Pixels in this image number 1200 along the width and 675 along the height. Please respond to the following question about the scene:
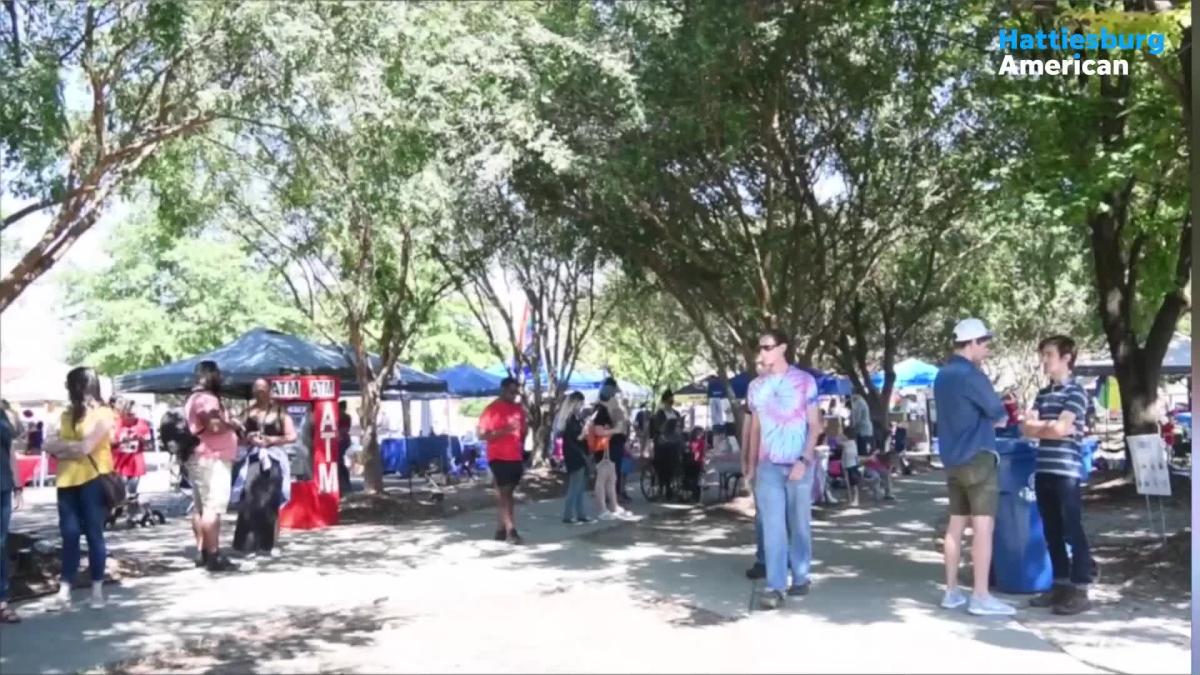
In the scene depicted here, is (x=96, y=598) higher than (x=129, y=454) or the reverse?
the reverse

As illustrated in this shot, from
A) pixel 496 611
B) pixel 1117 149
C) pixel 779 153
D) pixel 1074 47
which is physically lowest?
pixel 496 611

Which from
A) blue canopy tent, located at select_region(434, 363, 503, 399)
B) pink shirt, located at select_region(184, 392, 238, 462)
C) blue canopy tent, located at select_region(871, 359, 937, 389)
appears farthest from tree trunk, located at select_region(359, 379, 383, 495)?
blue canopy tent, located at select_region(871, 359, 937, 389)

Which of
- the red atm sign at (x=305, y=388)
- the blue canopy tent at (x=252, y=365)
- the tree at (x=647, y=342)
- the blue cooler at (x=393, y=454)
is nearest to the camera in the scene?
the red atm sign at (x=305, y=388)

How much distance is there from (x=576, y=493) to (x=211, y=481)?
5317 mm

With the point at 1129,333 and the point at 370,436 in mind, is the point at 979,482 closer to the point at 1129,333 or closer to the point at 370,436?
the point at 1129,333

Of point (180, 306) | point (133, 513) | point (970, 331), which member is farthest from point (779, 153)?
point (180, 306)

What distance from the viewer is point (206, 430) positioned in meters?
9.95

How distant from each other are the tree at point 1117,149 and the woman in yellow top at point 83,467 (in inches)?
274

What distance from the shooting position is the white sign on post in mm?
9289

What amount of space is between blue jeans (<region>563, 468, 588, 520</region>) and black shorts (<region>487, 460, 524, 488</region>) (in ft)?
7.28

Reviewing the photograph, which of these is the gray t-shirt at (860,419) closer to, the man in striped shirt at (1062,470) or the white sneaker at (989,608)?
the man in striped shirt at (1062,470)

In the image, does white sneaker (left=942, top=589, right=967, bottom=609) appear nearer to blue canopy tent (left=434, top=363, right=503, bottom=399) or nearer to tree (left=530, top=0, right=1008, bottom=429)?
tree (left=530, top=0, right=1008, bottom=429)

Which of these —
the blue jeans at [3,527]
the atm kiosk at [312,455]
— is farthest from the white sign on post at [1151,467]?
the atm kiosk at [312,455]

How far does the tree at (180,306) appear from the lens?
36406mm
